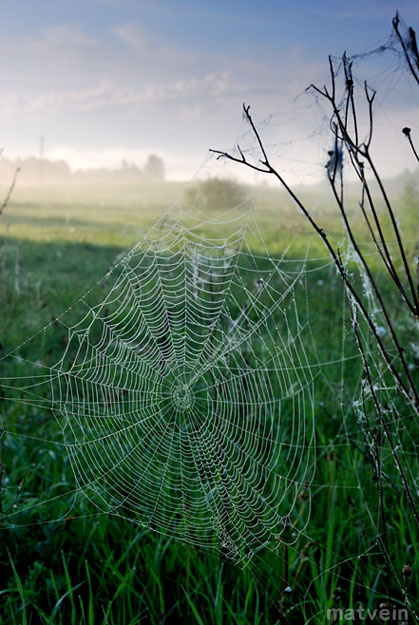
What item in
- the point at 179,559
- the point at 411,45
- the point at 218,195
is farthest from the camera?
the point at 218,195

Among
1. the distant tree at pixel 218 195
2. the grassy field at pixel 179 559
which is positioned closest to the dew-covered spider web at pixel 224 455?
the grassy field at pixel 179 559

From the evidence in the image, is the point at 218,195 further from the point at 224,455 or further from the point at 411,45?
the point at 411,45

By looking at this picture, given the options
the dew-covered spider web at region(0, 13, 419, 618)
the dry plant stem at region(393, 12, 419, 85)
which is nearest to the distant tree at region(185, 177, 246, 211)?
the dew-covered spider web at region(0, 13, 419, 618)

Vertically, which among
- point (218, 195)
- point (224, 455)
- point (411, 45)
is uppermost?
point (218, 195)

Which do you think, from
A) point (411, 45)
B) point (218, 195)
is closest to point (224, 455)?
point (411, 45)

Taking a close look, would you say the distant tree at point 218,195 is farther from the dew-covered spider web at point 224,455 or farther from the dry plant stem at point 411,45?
the dry plant stem at point 411,45

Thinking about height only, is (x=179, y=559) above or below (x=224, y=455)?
below

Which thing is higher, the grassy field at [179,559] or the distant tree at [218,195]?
the distant tree at [218,195]

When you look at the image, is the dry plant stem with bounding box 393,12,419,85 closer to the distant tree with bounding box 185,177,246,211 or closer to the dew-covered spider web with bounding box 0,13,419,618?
the dew-covered spider web with bounding box 0,13,419,618

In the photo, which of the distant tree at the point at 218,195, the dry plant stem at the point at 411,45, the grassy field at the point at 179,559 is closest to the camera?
the dry plant stem at the point at 411,45

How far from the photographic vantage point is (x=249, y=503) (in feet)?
9.96

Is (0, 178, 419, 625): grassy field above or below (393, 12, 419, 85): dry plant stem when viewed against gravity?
below

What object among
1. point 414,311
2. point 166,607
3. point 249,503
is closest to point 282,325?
point 249,503

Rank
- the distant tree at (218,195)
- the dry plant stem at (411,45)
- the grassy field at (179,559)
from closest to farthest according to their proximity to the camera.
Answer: the dry plant stem at (411,45)
the grassy field at (179,559)
the distant tree at (218,195)
